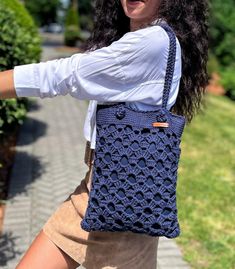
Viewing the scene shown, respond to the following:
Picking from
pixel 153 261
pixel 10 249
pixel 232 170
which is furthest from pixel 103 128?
pixel 232 170

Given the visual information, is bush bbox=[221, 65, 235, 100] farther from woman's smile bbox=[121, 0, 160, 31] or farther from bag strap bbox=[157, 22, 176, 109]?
bag strap bbox=[157, 22, 176, 109]

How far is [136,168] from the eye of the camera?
5.90ft

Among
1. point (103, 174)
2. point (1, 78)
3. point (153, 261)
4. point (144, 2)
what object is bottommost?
point (153, 261)

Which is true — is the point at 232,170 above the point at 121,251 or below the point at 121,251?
below

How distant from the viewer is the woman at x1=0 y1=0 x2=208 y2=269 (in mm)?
1749

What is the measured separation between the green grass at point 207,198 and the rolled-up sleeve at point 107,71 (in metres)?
2.71

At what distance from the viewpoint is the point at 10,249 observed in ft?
13.6

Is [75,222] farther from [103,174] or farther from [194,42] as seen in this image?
[194,42]

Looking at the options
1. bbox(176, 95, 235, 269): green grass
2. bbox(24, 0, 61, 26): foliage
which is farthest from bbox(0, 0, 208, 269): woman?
bbox(24, 0, 61, 26): foliage

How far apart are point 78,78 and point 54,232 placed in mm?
700

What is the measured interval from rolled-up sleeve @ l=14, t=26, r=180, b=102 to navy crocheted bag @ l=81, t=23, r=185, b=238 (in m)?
0.05

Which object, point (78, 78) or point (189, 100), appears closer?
point (78, 78)

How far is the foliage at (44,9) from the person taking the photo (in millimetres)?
48594

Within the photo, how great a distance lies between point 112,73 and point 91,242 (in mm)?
707
